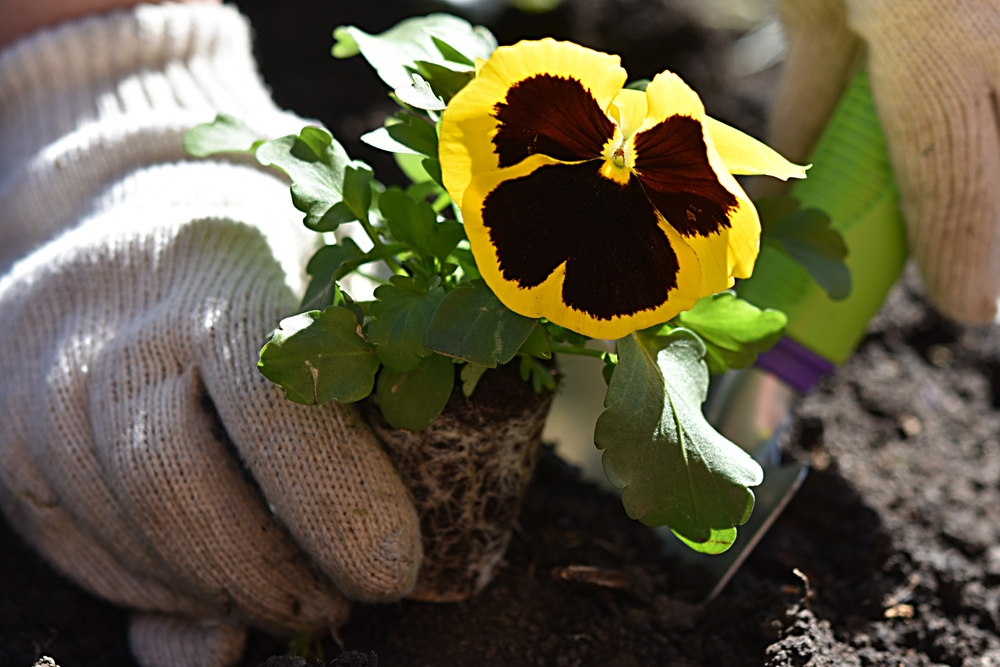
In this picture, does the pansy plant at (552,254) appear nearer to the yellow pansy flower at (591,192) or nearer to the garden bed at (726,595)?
the yellow pansy flower at (591,192)

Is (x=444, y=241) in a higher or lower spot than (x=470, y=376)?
higher

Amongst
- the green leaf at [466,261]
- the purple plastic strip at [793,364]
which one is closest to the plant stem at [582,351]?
the green leaf at [466,261]

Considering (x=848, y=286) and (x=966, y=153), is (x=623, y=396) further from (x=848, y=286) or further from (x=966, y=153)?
(x=966, y=153)

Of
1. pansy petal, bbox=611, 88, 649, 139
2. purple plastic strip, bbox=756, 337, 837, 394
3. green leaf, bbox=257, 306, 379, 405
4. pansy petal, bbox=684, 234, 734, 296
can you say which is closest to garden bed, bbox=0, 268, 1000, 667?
purple plastic strip, bbox=756, 337, 837, 394

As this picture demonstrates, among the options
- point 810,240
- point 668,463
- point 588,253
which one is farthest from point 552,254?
point 810,240

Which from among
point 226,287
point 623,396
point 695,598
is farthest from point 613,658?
point 226,287

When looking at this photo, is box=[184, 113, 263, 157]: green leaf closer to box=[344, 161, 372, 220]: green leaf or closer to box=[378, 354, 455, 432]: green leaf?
box=[344, 161, 372, 220]: green leaf

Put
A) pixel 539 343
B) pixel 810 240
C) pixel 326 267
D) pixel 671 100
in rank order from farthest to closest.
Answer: pixel 810 240 → pixel 326 267 → pixel 539 343 → pixel 671 100

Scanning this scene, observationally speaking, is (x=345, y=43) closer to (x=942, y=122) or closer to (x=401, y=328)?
(x=401, y=328)
